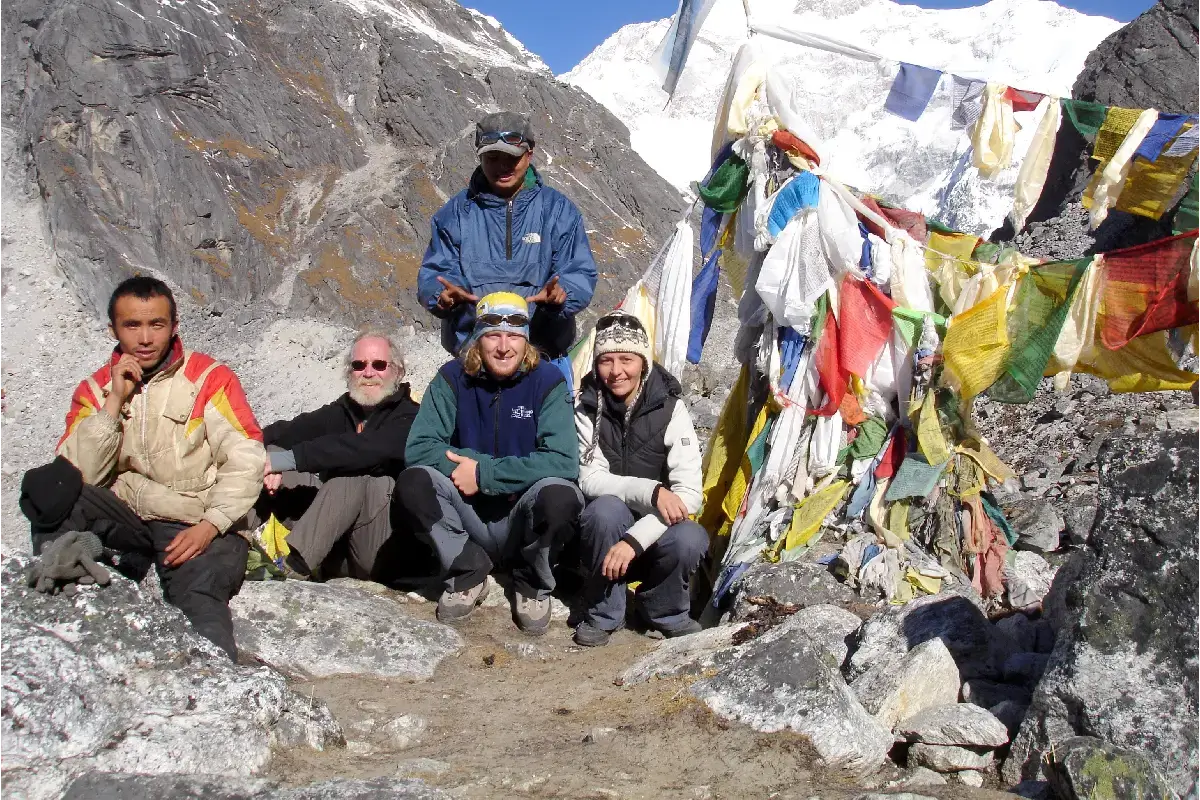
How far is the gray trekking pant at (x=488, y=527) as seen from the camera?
4.49 metres

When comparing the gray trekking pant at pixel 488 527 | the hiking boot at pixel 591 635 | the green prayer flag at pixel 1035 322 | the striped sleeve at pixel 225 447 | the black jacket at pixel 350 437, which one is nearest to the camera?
the striped sleeve at pixel 225 447

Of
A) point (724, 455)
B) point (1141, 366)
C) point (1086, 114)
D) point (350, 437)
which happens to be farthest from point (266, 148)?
point (1141, 366)

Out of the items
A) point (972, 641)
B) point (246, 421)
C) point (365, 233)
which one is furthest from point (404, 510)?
point (365, 233)

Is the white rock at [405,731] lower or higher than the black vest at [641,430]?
lower

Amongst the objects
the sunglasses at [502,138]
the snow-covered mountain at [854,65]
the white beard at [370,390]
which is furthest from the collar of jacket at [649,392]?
the snow-covered mountain at [854,65]

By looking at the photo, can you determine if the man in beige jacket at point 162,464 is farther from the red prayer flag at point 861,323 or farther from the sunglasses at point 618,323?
the red prayer flag at point 861,323

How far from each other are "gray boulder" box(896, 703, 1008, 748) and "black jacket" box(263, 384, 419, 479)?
2955mm

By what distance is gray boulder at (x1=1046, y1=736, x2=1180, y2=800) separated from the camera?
2498mm

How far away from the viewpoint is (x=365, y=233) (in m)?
23.7

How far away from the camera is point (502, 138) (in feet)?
17.5

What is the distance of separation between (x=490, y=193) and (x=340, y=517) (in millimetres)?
2076

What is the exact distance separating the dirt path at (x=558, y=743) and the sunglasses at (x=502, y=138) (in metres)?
2.84

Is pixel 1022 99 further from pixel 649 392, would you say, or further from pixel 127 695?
pixel 127 695

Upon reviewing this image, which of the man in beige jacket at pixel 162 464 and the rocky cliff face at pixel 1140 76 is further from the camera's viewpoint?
the rocky cliff face at pixel 1140 76
